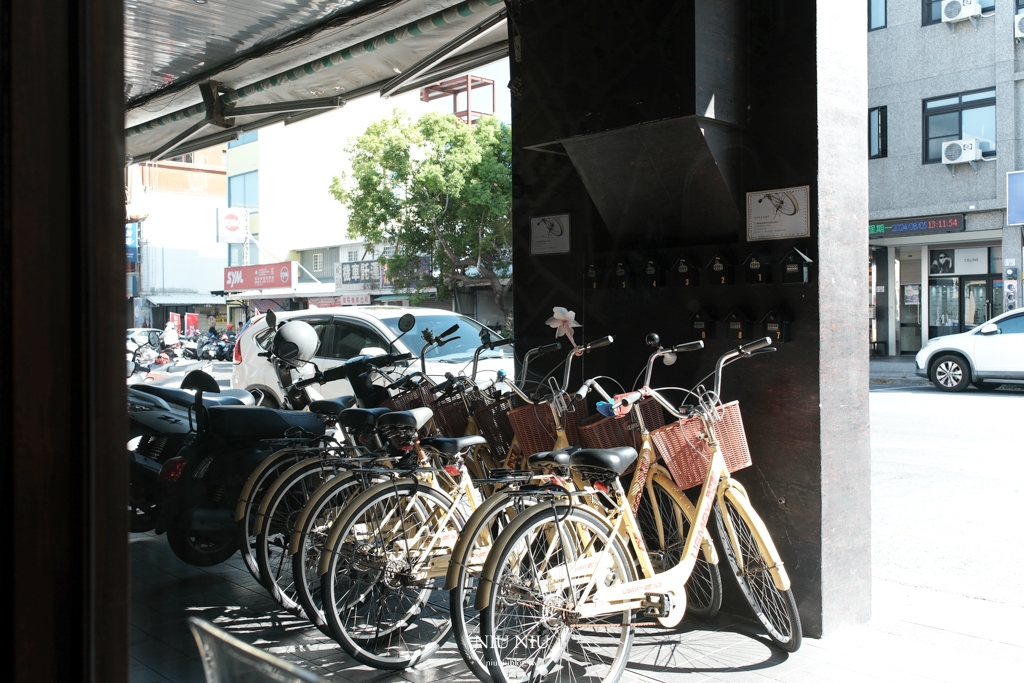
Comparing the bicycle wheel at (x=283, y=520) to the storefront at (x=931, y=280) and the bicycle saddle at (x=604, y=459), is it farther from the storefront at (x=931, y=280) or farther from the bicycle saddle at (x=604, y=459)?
the storefront at (x=931, y=280)

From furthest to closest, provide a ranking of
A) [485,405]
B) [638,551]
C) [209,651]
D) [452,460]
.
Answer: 1. [485,405]
2. [452,460]
3. [638,551]
4. [209,651]

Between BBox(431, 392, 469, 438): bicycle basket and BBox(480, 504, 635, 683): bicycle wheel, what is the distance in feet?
4.44

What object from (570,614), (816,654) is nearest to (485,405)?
(570,614)

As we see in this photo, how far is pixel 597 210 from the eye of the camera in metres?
4.87

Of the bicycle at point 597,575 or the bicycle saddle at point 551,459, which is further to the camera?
the bicycle saddle at point 551,459

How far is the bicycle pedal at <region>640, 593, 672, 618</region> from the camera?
352 cm

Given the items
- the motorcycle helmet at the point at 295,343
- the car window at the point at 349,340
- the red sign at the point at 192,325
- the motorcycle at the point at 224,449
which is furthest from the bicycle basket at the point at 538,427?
the car window at the point at 349,340

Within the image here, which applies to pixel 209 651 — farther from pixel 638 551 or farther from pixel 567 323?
pixel 567 323

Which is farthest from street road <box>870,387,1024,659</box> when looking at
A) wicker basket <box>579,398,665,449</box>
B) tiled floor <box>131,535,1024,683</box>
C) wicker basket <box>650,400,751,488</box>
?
wicker basket <box>579,398,665,449</box>

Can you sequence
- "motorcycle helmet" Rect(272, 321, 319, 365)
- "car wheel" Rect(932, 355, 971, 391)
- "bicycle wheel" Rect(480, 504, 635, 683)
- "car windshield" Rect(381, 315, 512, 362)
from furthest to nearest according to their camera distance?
"car wheel" Rect(932, 355, 971, 391)
"car windshield" Rect(381, 315, 512, 362)
"motorcycle helmet" Rect(272, 321, 319, 365)
"bicycle wheel" Rect(480, 504, 635, 683)

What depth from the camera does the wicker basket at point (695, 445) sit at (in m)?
3.72

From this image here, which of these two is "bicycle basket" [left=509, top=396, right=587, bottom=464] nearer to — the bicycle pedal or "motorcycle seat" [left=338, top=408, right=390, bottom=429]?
"motorcycle seat" [left=338, top=408, right=390, bottom=429]

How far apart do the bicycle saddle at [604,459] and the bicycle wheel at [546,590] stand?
0.56 feet

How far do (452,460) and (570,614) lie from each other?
92 centimetres
